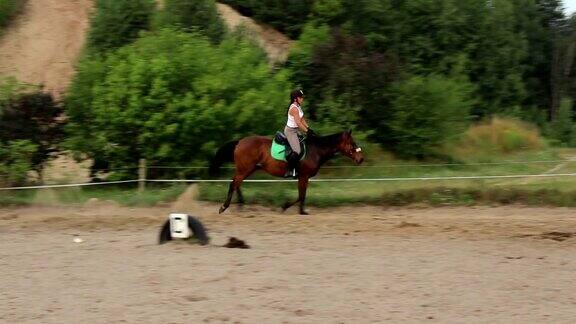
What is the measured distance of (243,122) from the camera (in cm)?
1927

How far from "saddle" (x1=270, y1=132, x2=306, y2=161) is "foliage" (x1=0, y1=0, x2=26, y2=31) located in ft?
85.7

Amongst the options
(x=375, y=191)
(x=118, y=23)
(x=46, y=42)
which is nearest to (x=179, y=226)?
(x=375, y=191)

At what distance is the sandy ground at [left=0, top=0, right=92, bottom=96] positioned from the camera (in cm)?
3412

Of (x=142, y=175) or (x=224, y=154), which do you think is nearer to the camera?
(x=224, y=154)

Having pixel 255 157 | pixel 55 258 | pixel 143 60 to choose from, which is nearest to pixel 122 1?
pixel 143 60

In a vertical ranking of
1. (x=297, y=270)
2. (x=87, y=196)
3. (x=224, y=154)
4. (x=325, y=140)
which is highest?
(x=325, y=140)

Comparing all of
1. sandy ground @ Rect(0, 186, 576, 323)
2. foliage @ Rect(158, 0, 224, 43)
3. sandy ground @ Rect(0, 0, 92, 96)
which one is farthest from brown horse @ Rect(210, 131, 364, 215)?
sandy ground @ Rect(0, 0, 92, 96)

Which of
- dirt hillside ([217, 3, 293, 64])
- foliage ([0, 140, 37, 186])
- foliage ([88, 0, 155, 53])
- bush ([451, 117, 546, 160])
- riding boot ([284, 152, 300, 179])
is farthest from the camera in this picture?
dirt hillside ([217, 3, 293, 64])

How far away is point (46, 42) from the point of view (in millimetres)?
36438

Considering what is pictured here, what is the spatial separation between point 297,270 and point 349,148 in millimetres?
6682

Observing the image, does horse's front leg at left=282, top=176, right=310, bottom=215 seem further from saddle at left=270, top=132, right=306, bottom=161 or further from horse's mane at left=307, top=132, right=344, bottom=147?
horse's mane at left=307, top=132, right=344, bottom=147

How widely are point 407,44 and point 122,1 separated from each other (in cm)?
1329

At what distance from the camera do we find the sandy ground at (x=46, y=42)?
3412 centimetres

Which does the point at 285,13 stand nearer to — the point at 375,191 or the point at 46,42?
the point at 46,42
